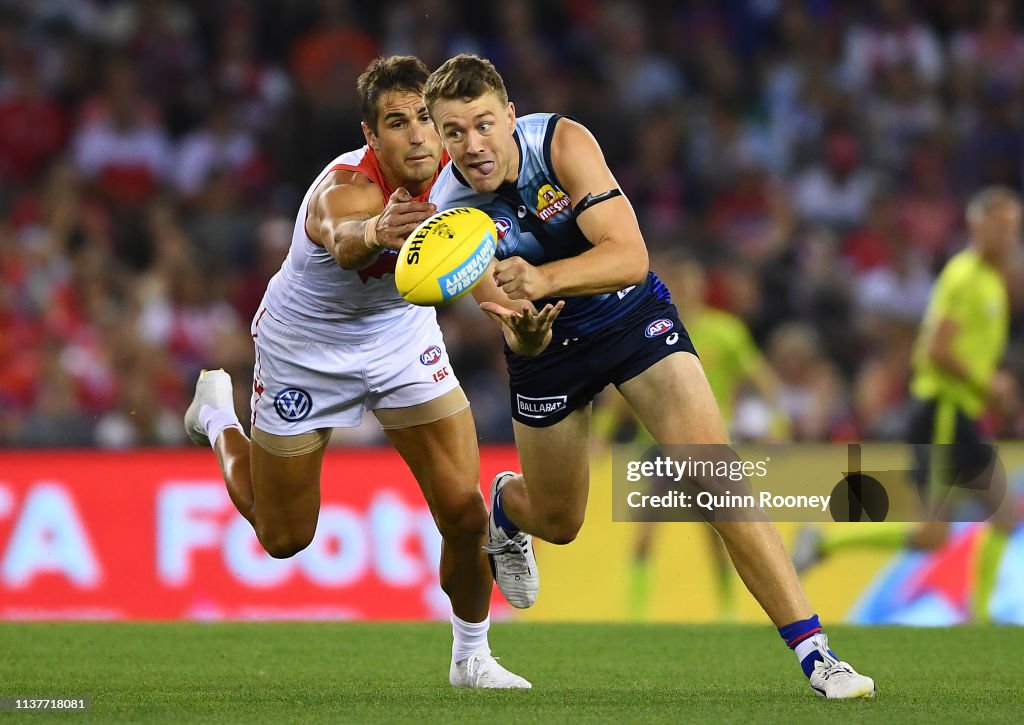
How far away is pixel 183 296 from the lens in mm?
12898

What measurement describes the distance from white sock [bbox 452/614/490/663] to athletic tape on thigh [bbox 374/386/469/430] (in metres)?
0.86

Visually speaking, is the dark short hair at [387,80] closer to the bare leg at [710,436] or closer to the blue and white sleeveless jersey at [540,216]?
the blue and white sleeveless jersey at [540,216]

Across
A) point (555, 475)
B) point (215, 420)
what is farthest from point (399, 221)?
point (215, 420)

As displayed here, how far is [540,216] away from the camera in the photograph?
19.6 ft

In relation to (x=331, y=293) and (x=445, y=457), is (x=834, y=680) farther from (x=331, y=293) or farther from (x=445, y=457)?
(x=331, y=293)

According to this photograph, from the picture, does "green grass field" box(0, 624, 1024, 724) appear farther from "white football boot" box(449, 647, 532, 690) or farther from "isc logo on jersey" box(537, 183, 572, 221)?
"isc logo on jersey" box(537, 183, 572, 221)

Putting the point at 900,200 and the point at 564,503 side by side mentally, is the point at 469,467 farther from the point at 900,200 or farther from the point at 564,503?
the point at 900,200

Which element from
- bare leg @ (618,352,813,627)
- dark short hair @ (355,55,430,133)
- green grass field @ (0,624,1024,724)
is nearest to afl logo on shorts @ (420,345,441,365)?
bare leg @ (618,352,813,627)

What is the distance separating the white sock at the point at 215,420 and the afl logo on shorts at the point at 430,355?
1.37 meters

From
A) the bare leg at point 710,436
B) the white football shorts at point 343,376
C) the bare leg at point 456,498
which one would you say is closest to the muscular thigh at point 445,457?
the bare leg at point 456,498

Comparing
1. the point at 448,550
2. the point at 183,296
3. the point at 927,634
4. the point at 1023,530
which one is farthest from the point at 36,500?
the point at 1023,530

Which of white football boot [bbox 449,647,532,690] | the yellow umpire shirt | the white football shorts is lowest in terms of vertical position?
white football boot [bbox 449,647,532,690]

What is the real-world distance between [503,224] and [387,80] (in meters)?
0.70

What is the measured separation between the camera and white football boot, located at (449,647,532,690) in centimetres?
645
